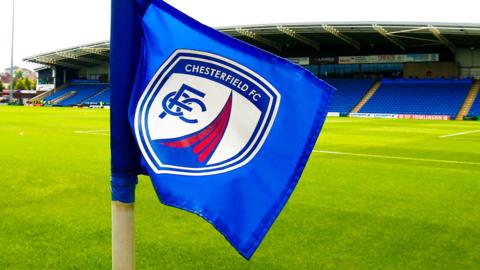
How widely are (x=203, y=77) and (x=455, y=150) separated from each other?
1577 cm

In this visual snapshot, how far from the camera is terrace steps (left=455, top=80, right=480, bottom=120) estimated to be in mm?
44906

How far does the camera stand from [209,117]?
7.51 ft

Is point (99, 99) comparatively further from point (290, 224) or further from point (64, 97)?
point (290, 224)

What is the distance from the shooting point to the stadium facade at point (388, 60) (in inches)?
1791

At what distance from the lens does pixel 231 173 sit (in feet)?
7.36

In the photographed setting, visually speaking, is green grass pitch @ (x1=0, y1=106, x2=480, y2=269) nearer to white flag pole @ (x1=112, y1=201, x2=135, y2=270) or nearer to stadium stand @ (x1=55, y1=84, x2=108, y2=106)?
white flag pole @ (x1=112, y1=201, x2=135, y2=270)

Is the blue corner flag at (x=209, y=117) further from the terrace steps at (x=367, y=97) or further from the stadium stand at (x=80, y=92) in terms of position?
the stadium stand at (x=80, y=92)

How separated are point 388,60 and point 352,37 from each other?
639 centimetres

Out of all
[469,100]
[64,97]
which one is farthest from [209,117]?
[64,97]

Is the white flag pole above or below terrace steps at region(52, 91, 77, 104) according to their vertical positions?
below

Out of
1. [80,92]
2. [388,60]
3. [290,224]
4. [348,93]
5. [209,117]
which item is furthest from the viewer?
[80,92]

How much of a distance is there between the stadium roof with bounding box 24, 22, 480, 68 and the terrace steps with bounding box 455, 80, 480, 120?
4279mm

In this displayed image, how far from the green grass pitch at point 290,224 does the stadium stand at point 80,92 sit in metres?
62.8

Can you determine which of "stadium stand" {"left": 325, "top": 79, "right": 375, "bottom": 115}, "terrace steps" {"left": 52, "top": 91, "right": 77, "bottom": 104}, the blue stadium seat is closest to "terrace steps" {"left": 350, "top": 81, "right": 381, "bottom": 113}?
"stadium stand" {"left": 325, "top": 79, "right": 375, "bottom": 115}
